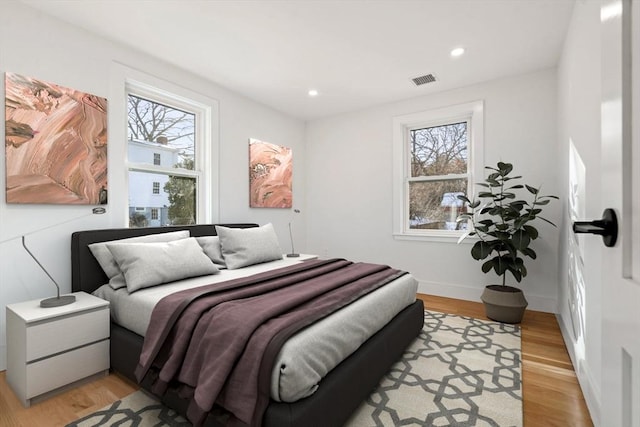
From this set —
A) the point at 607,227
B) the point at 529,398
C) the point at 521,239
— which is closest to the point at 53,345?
the point at 607,227

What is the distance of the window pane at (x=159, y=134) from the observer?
303 centimetres

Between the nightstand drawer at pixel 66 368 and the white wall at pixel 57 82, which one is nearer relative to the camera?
the nightstand drawer at pixel 66 368

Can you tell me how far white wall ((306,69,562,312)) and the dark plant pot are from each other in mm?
557

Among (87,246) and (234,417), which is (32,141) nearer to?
(87,246)

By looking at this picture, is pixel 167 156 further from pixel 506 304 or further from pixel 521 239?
pixel 506 304

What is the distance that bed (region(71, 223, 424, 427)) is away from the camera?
51.1 inches

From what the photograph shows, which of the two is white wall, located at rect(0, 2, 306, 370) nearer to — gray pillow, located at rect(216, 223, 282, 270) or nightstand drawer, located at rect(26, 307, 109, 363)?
nightstand drawer, located at rect(26, 307, 109, 363)

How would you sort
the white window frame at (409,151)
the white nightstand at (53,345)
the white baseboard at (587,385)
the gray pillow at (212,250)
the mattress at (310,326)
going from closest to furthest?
the mattress at (310,326), the white baseboard at (587,385), the white nightstand at (53,345), the gray pillow at (212,250), the white window frame at (409,151)

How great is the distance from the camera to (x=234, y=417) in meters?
1.32

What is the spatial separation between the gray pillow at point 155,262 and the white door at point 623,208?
2416 mm

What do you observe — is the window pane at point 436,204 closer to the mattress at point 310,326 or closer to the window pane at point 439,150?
the window pane at point 439,150

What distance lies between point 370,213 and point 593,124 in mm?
2919

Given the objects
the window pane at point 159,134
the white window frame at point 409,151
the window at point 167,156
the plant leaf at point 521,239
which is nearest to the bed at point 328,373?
the window at point 167,156

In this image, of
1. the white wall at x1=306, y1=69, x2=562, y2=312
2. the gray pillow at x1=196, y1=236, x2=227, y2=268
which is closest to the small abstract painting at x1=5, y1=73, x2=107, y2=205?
the gray pillow at x1=196, y1=236, x2=227, y2=268
